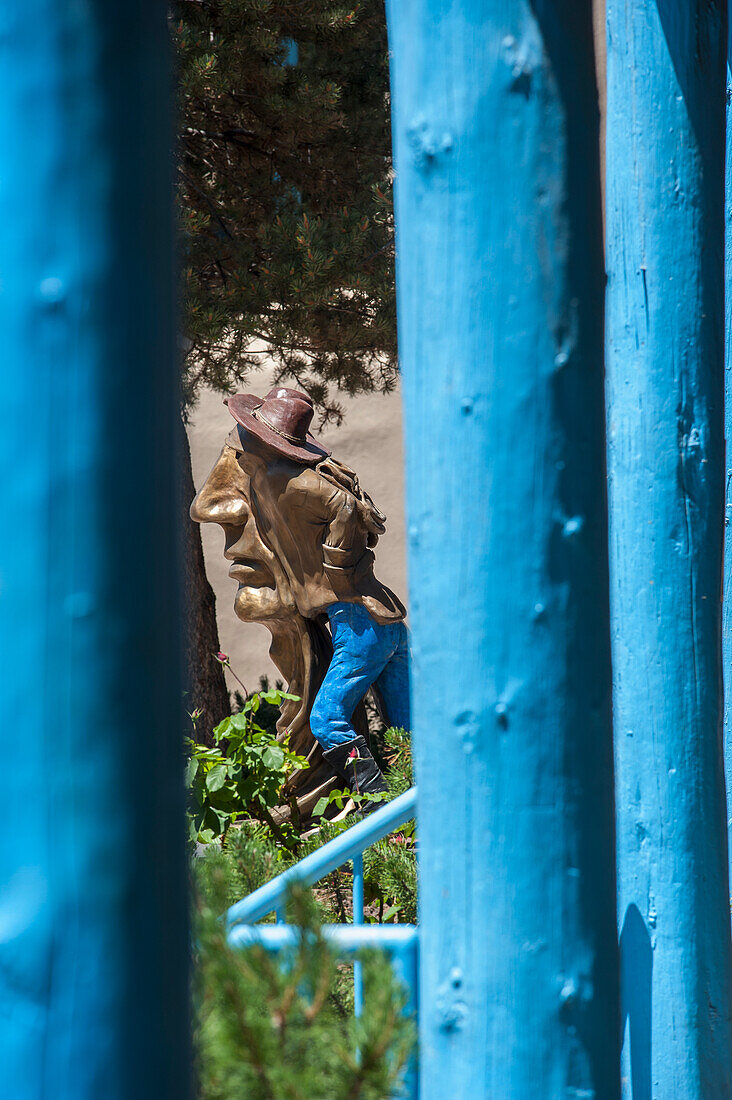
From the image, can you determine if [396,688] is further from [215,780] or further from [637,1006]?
[637,1006]

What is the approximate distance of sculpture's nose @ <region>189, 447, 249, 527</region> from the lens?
6.00m

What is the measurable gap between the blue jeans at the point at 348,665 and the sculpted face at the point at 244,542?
1.22 feet

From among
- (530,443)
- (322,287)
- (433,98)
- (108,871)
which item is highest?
(322,287)

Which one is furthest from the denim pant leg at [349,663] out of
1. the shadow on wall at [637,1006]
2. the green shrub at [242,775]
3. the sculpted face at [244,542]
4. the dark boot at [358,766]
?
the shadow on wall at [637,1006]

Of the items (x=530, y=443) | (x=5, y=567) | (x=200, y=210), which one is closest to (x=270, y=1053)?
(x=5, y=567)

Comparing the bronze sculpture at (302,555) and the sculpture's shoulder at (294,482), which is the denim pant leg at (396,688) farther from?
the sculpture's shoulder at (294,482)

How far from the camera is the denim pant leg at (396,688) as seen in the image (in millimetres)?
6051

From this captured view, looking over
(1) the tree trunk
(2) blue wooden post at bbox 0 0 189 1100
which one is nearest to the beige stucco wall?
(1) the tree trunk

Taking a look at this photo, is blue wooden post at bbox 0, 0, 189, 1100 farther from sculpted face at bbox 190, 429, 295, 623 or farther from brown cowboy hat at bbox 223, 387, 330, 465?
sculpted face at bbox 190, 429, 295, 623

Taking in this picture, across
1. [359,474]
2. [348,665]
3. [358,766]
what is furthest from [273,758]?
[359,474]

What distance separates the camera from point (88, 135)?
71cm

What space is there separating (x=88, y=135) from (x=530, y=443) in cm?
61

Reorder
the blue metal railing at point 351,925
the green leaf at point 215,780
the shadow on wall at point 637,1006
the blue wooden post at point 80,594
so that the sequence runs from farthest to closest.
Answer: the green leaf at point 215,780 < the shadow on wall at point 637,1006 < the blue metal railing at point 351,925 < the blue wooden post at point 80,594

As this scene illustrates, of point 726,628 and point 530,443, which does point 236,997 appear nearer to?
point 530,443
